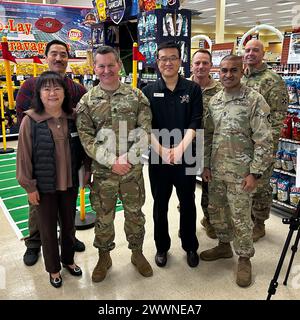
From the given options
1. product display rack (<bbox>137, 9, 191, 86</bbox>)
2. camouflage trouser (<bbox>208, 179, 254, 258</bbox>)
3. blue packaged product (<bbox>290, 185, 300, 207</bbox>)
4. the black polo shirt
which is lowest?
blue packaged product (<bbox>290, 185, 300, 207</bbox>)

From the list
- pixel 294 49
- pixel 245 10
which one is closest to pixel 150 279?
pixel 294 49

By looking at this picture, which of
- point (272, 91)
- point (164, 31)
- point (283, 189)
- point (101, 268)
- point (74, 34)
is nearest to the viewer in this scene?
point (101, 268)

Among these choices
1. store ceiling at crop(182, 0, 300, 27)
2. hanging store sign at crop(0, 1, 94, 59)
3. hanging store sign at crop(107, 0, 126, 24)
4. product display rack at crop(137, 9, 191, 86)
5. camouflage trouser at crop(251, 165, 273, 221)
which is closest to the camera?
camouflage trouser at crop(251, 165, 273, 221)

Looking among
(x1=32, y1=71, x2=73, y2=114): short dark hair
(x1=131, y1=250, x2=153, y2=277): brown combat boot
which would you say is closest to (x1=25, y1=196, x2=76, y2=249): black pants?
(x1=131, y1=250, x2=153, y2=277): brown combat boot

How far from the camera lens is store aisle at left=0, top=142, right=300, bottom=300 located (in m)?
2.41

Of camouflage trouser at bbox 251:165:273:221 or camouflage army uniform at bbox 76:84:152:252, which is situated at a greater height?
camouflage army uniform at bbox 76:84:152:252

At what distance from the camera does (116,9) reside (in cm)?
516

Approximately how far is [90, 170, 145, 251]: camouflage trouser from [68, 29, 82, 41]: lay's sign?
286 inches

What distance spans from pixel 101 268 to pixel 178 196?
85 centimetres

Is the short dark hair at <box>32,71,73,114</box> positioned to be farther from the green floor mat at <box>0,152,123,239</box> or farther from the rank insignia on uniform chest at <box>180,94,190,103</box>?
the green floor mat at <box>0,152,123,239</box>

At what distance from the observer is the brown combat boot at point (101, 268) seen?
2553mm

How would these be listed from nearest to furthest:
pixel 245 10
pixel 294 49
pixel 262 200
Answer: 1. pixel 262 200
2. pixel 294 49
3. pixel 245 10

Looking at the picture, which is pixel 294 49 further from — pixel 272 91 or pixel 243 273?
pixel 243 273

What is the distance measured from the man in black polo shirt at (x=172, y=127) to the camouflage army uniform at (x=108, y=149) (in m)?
0.14
